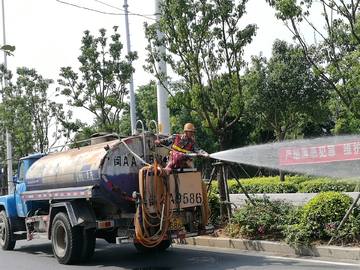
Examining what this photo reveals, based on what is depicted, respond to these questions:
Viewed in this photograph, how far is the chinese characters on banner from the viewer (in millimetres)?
11617

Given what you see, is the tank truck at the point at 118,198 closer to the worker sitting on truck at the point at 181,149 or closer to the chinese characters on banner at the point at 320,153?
the worker sitting on truck at the point at 181,149

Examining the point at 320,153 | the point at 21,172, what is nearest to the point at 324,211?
the point at 320,153

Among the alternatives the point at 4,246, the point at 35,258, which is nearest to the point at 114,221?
the point at 35,258

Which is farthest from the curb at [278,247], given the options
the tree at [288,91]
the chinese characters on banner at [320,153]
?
the tree at [288,91]

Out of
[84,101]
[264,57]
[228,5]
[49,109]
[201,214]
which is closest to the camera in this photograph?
[201,214]

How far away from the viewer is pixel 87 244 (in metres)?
8.33

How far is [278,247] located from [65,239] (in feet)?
14.1

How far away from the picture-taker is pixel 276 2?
36.0 feet

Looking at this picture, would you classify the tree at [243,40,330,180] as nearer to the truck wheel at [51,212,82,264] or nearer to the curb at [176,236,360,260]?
the curb at [176,236,360,260]

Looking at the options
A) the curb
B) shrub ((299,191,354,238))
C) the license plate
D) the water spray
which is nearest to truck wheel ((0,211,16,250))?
the curb

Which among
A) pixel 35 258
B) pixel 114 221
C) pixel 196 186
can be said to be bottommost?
pixel 35 258

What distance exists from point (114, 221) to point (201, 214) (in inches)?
67.0

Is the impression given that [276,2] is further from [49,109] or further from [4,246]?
[49,109]

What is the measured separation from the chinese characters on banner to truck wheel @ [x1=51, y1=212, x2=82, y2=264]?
7.49 metres
